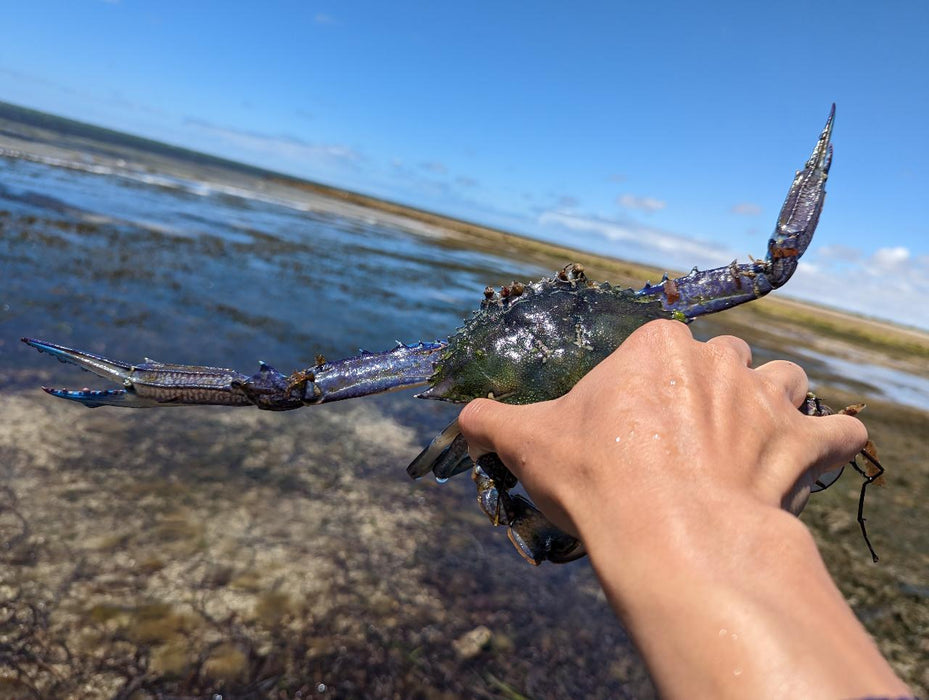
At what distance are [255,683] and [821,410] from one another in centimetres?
383

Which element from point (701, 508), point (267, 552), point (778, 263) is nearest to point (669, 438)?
point (701, 508)

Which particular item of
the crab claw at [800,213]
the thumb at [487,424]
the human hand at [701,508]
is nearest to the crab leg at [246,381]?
the thumb at [487,424]

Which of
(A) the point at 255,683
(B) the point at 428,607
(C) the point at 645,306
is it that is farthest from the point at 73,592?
(C) the point at 645,306

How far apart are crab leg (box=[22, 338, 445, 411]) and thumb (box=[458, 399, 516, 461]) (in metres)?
0.84

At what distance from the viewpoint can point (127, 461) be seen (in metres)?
5.63

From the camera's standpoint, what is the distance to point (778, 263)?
131 inches

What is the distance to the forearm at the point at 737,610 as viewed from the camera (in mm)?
1029

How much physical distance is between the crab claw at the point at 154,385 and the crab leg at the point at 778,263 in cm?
247

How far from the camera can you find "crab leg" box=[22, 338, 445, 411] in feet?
9.20

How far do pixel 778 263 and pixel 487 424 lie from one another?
90.6 inches

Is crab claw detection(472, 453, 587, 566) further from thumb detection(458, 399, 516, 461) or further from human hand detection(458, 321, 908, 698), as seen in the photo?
human hand detection(458, 321, 908, 698)

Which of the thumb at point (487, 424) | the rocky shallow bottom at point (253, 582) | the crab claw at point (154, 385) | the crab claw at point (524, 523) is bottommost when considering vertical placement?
the rocky shallow bottom at point (253, 582)

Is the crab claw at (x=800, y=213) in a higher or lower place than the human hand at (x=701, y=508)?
higher

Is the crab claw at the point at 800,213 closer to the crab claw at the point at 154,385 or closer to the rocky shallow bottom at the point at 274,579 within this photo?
the crab claw at the point at 154,385
